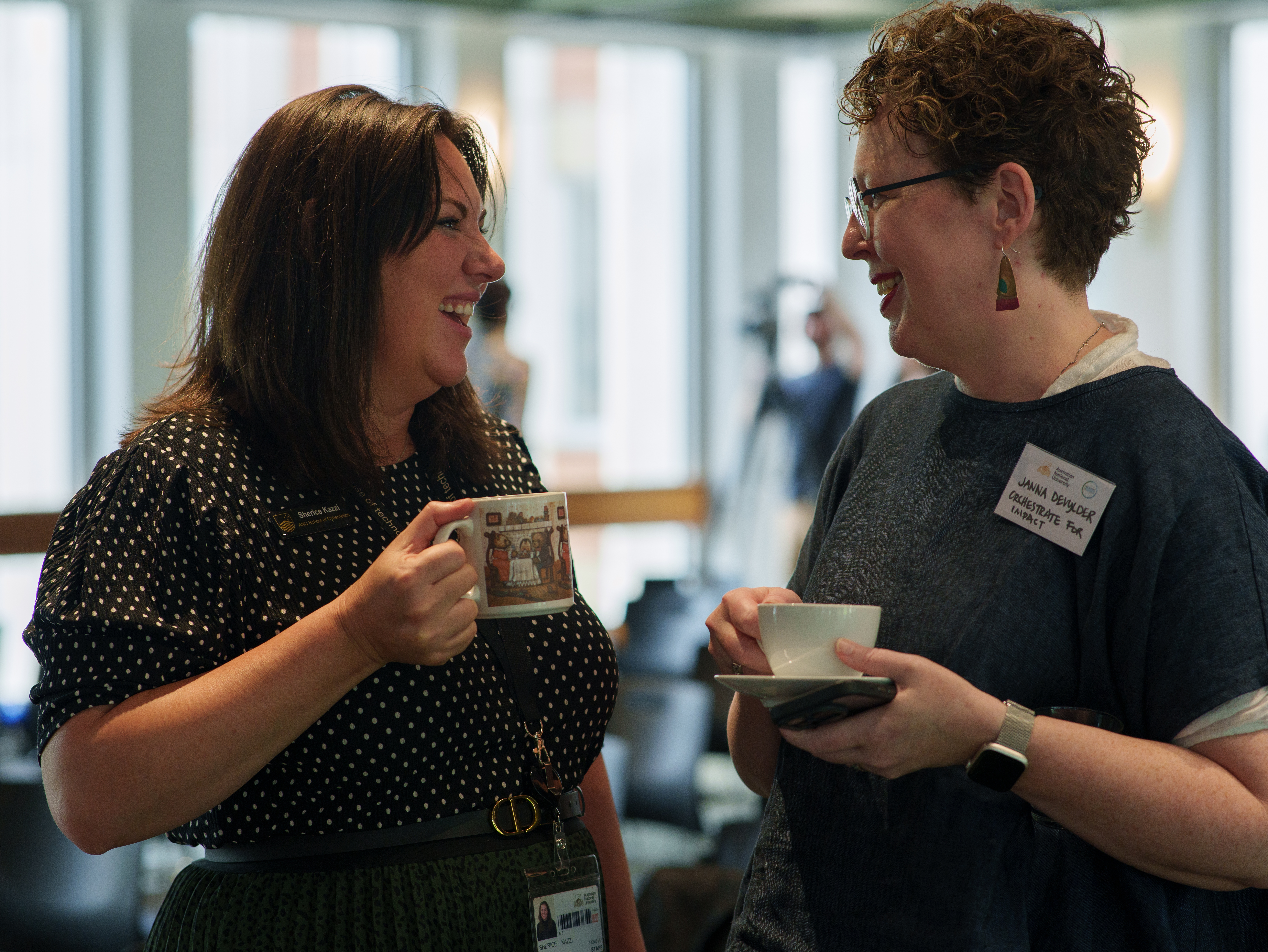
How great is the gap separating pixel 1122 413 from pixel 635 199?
272 inches

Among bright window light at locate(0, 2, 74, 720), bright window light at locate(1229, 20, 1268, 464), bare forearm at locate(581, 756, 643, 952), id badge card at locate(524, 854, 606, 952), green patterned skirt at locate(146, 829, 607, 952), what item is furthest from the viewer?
bright window light at locate(1229, 20, 1268, 464)

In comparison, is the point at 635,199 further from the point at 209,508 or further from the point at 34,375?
the point at 209,508

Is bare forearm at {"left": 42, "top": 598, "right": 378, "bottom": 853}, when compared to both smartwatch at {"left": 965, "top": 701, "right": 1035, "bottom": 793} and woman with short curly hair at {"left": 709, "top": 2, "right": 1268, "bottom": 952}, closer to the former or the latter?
woman with short curly hair at {"left": 709, "top": 2, "right": 1268, "bottom": 952}

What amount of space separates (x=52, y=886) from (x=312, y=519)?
168cm

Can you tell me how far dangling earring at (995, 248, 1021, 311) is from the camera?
1296 millimetres

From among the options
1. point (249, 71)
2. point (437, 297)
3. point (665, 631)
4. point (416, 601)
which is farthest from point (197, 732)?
point (249, 71)

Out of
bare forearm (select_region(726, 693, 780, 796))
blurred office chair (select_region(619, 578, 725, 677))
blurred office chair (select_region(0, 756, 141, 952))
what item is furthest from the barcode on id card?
blurred office chair (select_region(619, 578, 725, 677))

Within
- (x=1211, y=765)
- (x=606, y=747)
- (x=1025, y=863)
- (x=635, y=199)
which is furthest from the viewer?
(x=635, y=199)

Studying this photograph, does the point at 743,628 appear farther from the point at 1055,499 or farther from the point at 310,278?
the point at 310,278

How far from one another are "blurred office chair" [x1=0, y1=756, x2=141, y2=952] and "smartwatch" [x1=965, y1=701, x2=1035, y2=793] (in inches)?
79.9

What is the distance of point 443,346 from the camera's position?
1.50 m

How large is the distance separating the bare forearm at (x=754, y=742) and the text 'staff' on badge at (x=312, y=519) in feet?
1.68

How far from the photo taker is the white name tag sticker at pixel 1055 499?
122cm

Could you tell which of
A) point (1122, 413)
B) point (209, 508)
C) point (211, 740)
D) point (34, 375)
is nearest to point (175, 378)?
point (209, 508)
